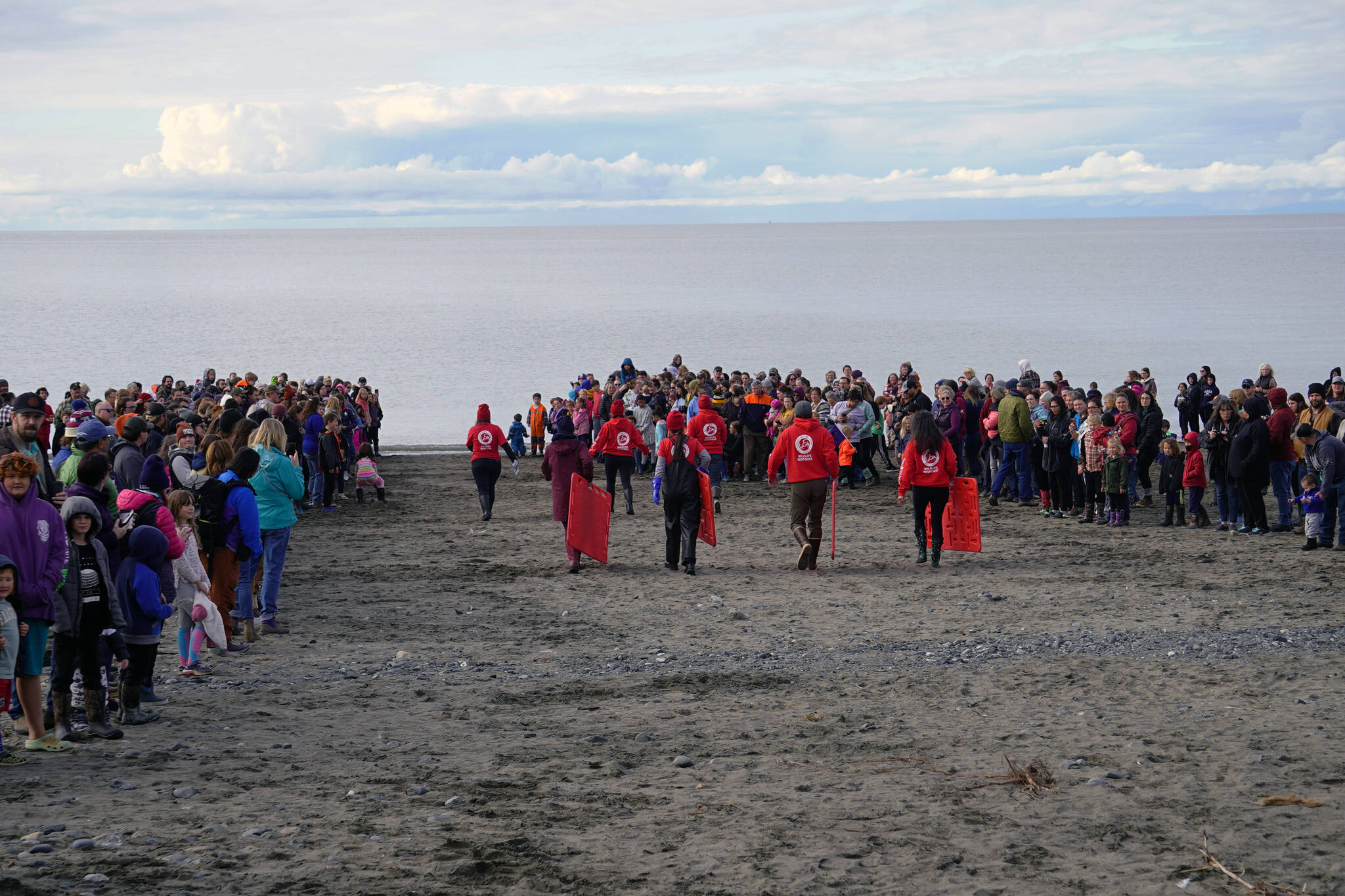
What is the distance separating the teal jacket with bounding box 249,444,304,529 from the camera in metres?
9.93

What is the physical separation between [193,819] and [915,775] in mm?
3900

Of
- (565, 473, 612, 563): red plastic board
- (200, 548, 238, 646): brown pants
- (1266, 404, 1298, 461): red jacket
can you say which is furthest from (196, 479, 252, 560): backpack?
(1266, 404, 1298, 461): red jacket

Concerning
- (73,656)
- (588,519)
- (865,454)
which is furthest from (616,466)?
(73,656)

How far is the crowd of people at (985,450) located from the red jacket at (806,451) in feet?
0.05

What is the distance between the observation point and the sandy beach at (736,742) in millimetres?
5441

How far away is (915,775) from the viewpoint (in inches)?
262

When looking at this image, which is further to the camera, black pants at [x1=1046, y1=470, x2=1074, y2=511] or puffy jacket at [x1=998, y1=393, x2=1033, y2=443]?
puffy jacket at [x1=998, y1=393, x2=1033, y2=443]

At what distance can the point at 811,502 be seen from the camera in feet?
41.8

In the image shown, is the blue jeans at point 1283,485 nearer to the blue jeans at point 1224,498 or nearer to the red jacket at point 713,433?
the blue jeans at point 1224,498

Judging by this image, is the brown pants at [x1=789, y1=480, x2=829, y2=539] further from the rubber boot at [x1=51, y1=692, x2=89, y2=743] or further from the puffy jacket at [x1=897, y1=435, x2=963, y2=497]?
the rubber boot at [x1=51, y1=692, x2=89, y2=743]

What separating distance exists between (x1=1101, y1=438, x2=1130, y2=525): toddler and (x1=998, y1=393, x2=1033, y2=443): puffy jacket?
1.44m

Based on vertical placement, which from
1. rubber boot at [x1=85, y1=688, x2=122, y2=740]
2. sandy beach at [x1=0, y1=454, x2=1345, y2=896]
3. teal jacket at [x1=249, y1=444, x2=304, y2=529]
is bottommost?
sandy beach at [x1=0, y1=454, x2=1345, y2=896]

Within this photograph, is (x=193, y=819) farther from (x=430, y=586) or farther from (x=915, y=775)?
(x=430, y=586)

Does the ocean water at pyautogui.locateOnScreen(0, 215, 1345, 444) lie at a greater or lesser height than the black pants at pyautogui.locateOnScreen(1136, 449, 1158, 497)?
greater
